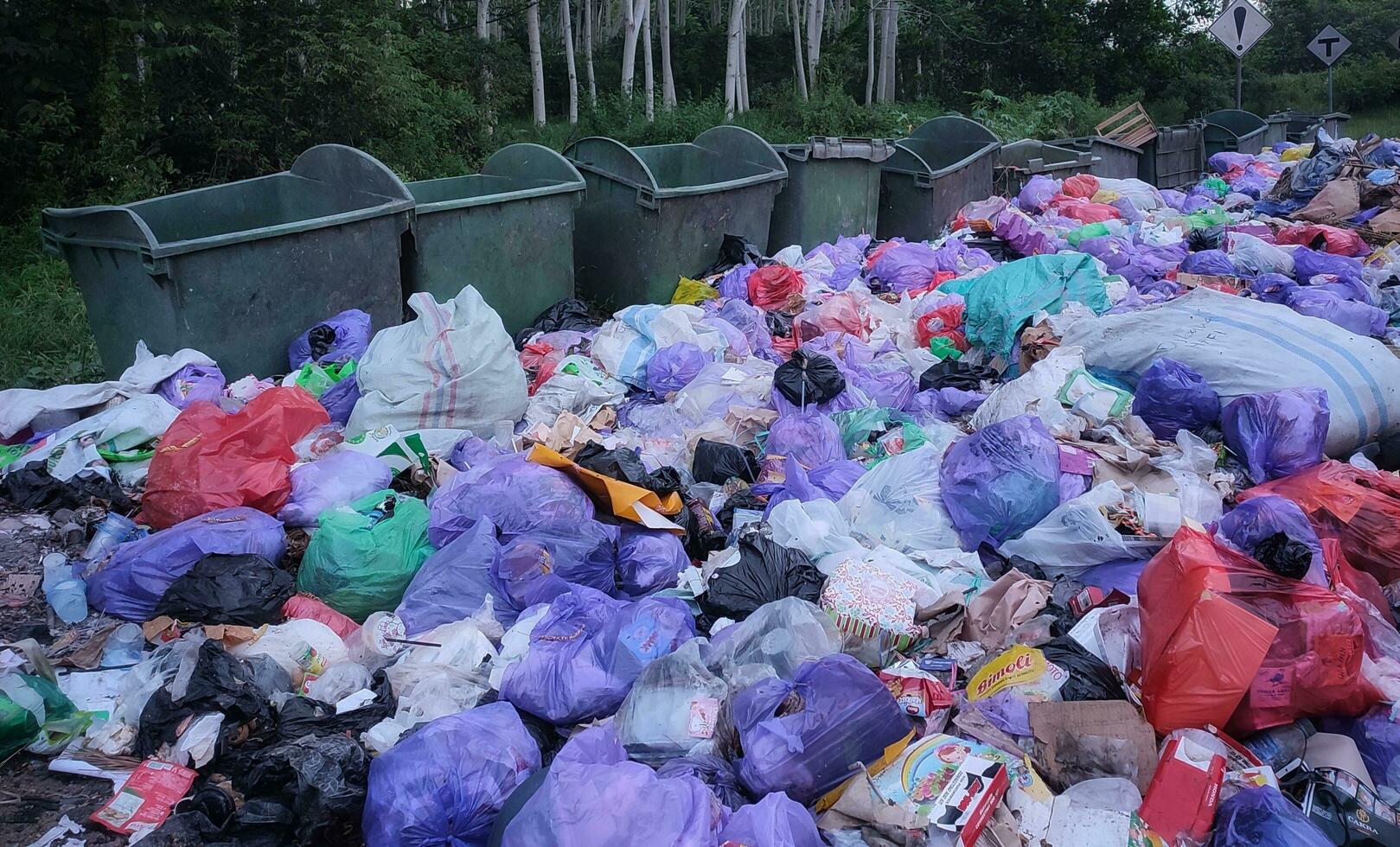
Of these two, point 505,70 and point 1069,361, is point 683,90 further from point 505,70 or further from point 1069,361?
point 1069,361

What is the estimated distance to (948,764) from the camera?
219cm

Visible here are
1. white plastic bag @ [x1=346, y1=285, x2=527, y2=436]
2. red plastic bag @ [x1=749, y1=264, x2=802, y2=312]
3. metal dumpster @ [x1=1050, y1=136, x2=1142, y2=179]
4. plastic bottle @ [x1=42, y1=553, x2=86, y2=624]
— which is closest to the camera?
plastic bottle @ [x1=42, y1=553, x2=86, y2=624]

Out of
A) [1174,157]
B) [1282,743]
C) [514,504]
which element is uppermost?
[1174,157]

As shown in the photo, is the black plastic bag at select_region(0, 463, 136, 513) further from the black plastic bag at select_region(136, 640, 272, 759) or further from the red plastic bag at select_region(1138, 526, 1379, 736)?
the red plastic bag at select_region(1138, 526, 1379, 736)

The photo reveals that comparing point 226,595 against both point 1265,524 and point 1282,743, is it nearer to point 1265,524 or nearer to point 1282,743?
point 1282,743

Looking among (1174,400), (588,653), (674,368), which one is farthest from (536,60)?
(588,653)

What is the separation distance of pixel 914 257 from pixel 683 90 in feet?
72.5

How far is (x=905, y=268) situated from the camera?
21.1ft

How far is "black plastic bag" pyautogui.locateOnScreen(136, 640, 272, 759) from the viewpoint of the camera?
8.40 ft

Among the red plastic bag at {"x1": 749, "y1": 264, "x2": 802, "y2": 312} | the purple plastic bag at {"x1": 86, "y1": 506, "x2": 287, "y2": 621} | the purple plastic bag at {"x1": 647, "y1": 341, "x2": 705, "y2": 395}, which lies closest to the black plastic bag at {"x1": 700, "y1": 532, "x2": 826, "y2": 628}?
the purple plastic bag at {"x1": 86, "y1": 506, "x2": 287, "y2": 621}

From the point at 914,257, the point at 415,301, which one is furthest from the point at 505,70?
the point at 415,301

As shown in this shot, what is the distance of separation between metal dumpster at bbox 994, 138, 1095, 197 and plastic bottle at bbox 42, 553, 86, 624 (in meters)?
7.43

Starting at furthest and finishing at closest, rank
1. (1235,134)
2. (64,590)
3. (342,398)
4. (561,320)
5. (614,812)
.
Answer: (1235,134) < (561,320) < (342,398) < (64,590) < (614,812)

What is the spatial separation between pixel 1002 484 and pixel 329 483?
2338 mm
